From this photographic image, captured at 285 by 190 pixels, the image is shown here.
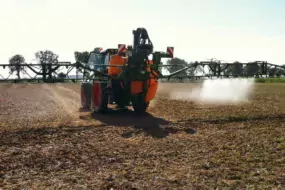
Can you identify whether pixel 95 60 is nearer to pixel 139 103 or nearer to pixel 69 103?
pixel 139 103

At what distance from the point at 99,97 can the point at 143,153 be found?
25.1 feet

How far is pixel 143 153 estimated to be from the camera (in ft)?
26.7

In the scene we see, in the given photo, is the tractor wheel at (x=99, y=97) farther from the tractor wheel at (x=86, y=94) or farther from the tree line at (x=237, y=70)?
the tree line at (x=237, y=70)

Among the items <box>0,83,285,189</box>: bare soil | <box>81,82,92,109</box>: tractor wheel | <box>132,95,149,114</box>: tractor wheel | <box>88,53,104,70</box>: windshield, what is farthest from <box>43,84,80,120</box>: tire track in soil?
<box>132,95,149,114</box>: tractor wheel

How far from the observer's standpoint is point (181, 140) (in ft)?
31.3

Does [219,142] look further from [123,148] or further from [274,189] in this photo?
[274,189]

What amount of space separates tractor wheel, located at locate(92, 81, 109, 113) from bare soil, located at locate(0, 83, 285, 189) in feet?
5.97

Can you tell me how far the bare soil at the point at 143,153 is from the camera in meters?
6.11

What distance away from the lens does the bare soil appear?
611 cm

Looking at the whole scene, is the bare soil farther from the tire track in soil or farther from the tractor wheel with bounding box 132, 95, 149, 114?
the tire track in soil

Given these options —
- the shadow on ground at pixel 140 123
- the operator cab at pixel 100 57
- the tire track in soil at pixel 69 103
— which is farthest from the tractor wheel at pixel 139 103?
the tire track in soil at pixel 69 103

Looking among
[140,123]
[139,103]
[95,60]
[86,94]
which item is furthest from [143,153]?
[86,94]

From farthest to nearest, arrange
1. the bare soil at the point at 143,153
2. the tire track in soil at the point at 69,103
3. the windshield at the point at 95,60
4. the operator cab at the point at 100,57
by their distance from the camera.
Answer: the windshield at the point at 95,60
the tire track in soil at the point at 69,103
the operator cab at the point at 100,57
the bare soil at the point at 143,153

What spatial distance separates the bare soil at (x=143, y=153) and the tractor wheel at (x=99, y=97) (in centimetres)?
182
